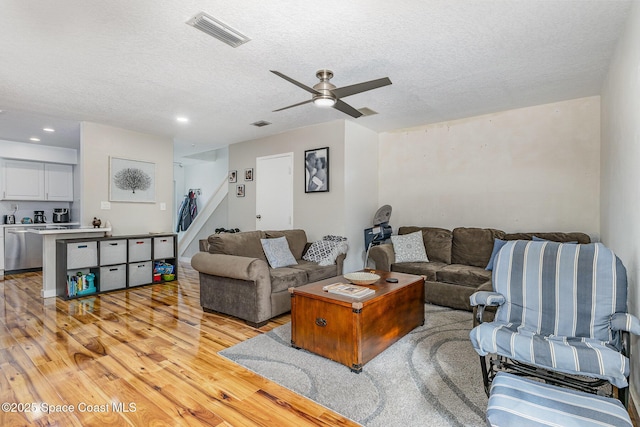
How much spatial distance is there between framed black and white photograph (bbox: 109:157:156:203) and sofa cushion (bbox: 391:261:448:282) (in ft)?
13.7

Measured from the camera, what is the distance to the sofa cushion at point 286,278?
3.36m

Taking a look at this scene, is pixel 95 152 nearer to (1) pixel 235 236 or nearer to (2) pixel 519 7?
(1) pixel 235 236

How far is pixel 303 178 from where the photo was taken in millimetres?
5188

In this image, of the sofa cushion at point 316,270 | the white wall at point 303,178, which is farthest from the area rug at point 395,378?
the white wall at point 303,178

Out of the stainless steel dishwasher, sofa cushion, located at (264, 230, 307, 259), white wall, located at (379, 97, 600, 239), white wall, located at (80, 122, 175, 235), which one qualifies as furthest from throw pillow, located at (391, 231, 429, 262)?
the stainless steel dishwasher

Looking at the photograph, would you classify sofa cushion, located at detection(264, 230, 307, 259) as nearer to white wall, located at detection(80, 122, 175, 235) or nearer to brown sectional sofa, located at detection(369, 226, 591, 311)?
brown sectional sofa, located at detection(369, 226, 591, 311)

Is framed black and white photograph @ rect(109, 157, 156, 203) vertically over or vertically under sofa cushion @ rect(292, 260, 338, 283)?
over

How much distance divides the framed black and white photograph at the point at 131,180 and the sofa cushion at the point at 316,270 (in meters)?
3.05

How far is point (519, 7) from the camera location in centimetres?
211

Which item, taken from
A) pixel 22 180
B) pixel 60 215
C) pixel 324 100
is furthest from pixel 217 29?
pixel 60 215

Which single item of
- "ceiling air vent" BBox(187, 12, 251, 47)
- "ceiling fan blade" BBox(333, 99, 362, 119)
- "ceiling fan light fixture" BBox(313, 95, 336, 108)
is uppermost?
"ceiling air vent" BBox(187, 12, 251, 47)

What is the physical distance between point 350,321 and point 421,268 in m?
2.04

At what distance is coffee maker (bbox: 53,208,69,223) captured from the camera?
267 inches

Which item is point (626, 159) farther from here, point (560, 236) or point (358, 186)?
point (358, 186)
